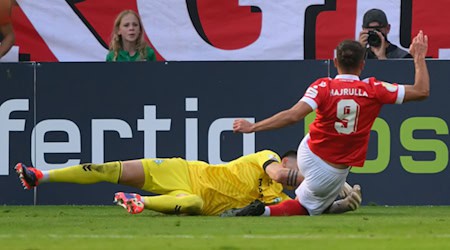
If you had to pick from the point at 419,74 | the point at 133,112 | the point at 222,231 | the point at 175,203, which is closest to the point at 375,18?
the point at 133,112

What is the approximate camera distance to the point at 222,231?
28.2 feet

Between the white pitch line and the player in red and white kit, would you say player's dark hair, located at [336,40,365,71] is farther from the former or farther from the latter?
the white pitch line

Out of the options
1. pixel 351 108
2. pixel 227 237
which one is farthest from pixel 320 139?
pixel 227 237

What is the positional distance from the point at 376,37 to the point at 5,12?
4269 mm

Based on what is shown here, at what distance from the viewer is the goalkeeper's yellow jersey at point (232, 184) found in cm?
1064

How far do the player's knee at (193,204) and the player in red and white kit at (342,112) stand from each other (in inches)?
12.9

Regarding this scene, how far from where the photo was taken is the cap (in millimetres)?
13672

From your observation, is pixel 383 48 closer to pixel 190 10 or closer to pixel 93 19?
pixel 190 10

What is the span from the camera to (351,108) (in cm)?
1027

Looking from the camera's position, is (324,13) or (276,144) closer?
(276,144)

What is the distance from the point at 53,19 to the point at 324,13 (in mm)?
3304

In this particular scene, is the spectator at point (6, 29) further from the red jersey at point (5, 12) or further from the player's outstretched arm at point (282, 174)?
the player's outstretched arm at point (282, 174)

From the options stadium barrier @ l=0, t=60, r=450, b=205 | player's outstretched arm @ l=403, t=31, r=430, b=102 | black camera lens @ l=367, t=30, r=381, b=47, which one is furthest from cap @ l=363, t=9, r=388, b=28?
player's outstretched arm @ l=403, t=31, r=430, b=102

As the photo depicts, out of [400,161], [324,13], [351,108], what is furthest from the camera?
[324,13]
